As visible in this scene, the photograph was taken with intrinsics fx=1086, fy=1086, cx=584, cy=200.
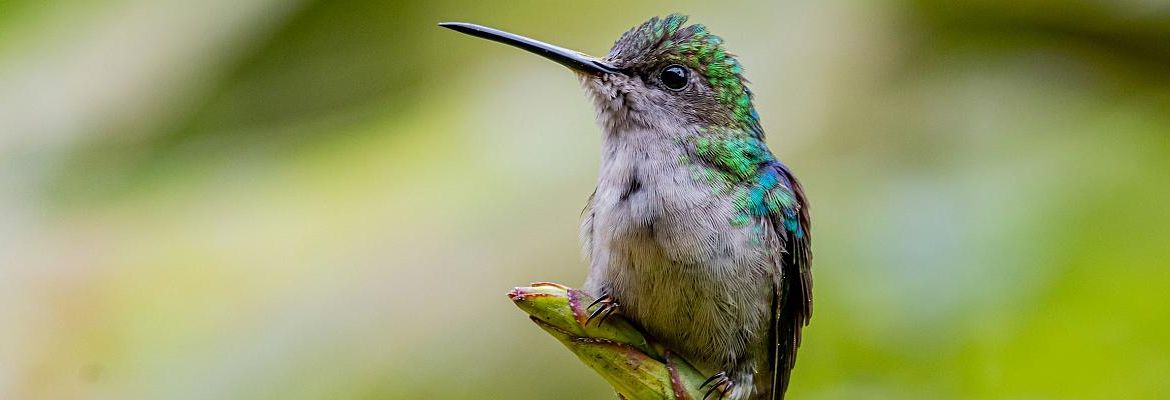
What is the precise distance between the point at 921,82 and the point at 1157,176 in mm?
943

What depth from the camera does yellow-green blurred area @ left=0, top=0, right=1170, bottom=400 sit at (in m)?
3.82

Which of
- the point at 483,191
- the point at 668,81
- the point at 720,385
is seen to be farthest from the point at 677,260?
the point at 483,191

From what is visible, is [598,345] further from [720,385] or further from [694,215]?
[720,385]

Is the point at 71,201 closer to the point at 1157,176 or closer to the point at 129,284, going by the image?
the point at 129,284

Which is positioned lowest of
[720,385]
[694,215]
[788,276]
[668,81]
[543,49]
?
[720,385]

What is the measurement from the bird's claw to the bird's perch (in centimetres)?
33

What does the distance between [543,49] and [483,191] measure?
2621mm

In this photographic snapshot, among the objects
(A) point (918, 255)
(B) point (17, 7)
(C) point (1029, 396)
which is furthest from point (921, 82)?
(B) point (17, 7)

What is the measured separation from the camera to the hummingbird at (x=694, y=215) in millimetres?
2033

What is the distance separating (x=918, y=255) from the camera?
12.9 feet

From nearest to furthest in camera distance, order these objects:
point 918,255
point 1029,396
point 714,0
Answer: point 1029,396
point 918,255
point 714,0

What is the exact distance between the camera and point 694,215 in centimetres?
204

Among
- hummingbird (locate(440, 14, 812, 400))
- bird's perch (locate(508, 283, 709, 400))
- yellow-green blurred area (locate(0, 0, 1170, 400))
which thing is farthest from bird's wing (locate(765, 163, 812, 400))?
yellow-green blurred area (locate(0, 0, 1170, 400))

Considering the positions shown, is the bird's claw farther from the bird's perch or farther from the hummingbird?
the bird's perch
